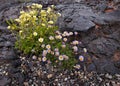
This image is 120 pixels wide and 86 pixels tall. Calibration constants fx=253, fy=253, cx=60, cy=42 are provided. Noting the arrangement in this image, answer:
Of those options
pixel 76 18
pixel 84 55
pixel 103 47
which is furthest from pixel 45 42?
pixel 103 47

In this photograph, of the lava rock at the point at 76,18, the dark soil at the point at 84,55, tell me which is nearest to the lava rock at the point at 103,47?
the dark soil at the point at 84,55

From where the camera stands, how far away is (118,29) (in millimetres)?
5148

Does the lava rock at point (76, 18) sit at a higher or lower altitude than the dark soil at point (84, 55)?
higher

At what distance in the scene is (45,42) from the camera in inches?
183

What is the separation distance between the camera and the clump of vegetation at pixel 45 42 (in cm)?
454

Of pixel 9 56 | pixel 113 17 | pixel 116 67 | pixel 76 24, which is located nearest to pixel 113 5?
pixel 113 17

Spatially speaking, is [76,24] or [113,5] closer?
[76,24]

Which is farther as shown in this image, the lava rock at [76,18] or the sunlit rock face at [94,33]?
the lava rock at [76,18]

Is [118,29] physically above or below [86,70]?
above

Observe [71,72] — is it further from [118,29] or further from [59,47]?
[118,29]

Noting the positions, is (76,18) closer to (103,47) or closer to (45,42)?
(103,47)

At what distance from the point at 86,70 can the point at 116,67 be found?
0.57m

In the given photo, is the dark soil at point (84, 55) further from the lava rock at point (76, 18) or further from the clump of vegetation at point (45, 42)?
the clump of vegetation at point (45, 42)

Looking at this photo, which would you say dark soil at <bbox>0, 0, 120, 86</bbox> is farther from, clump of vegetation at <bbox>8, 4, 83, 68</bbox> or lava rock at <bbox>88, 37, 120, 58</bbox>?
clump of vegetation at <bbox>8, 4, 83, 68</bbox>
